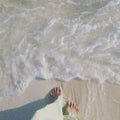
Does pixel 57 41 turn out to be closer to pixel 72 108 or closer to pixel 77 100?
pixel 77 100

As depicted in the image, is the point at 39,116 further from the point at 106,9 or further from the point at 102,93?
the point at 106,9

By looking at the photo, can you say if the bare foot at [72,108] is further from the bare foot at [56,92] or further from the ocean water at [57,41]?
the ocean water at [57,41]

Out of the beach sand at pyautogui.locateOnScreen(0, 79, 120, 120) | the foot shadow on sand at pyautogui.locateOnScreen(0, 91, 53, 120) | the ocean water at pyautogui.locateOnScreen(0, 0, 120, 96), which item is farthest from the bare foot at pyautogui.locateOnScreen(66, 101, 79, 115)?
the ocean water at pyautogui.locateOnScreen(0, 0, 120, 96)

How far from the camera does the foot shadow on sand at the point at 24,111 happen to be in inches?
165

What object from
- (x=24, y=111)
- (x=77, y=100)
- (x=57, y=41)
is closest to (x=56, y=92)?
(x=77, y=100)

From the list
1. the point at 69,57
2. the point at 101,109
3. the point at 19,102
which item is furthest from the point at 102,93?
the point at 19,102

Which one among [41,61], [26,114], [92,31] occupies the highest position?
[92,31]

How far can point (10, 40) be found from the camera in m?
4.78

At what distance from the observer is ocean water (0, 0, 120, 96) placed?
445 centimetres

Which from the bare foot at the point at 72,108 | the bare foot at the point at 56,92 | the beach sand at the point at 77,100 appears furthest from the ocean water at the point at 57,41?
the bare foot at the point at 72,108

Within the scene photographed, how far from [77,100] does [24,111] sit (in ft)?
1.93

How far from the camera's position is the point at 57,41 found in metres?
4.70

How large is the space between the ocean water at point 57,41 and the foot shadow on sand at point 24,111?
0.24 m

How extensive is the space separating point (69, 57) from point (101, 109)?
0.75 metres
